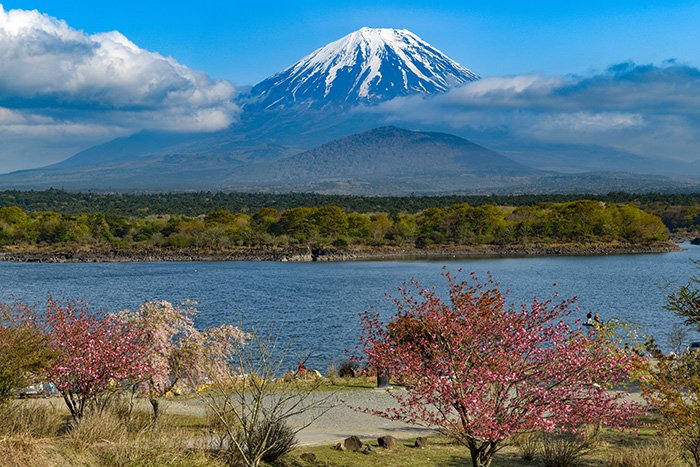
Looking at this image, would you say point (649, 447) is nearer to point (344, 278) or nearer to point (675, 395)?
point (675, 395)

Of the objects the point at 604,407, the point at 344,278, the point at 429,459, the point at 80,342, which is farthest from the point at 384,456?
the point at 344,278

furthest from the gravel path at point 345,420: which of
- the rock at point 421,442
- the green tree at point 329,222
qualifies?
the green tree at point 329,222

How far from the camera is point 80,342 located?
13.2 meters

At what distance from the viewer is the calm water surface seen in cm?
4053

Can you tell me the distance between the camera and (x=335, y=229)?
10131 centimetres

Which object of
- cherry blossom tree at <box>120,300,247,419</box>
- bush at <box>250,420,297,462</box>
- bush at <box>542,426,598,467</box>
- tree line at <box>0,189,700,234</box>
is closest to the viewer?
bush at <box>250,420,297,462</box>

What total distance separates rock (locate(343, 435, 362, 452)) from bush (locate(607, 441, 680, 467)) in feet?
12.6

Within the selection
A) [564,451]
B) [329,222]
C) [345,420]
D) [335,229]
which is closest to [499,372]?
[564,451]

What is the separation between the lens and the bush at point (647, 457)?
37.4 ft

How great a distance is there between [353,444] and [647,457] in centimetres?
444

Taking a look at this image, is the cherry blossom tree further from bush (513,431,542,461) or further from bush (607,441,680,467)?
bush (607,441,680,467)

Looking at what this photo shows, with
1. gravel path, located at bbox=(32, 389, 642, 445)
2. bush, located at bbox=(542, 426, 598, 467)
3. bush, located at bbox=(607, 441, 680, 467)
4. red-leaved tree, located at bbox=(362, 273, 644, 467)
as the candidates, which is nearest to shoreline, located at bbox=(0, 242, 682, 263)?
gravel path, located at bbox=(32, 389, 642, 445)

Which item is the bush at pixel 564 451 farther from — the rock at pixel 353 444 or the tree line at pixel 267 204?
the tree line at pixel 267 204

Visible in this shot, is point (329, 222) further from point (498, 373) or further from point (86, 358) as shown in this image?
point (498, 373)
